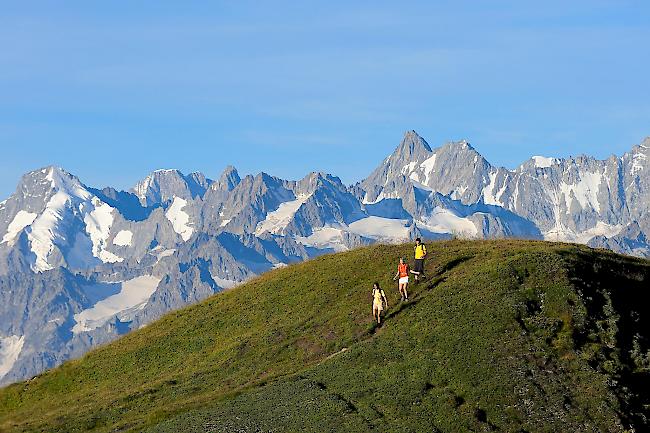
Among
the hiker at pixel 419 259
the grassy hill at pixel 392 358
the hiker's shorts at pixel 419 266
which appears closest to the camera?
the grassy hill at pixel 392 358

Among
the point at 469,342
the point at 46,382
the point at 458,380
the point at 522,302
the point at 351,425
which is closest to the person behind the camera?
the point at 351,425

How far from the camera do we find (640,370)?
183 feet

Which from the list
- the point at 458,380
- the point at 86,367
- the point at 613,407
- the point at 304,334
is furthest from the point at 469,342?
the point at 86,367

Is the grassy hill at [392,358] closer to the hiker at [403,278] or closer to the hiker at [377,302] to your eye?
the hiker at [377,302]

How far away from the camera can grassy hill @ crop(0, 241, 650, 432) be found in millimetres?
51406

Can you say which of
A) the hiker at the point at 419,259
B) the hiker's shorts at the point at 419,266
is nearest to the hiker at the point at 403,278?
the hiker at the point at 419,259

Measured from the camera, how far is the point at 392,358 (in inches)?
2287

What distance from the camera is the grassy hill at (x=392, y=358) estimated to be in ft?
169

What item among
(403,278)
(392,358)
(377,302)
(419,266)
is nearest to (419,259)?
(419,266)

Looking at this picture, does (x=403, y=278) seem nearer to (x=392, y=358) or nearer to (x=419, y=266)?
(x=419, y=266)

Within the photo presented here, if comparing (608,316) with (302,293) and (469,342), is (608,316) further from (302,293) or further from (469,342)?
(302,293)

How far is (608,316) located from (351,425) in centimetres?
2040

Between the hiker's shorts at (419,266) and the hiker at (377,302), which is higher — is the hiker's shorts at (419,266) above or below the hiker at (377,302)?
above

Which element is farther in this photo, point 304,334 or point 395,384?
point 304,334
